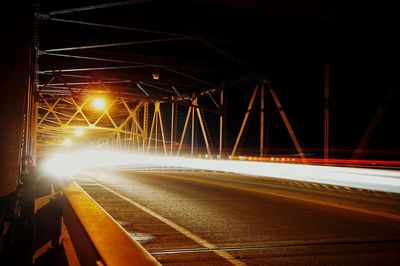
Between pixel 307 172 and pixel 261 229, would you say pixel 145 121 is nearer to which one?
pixel 307 172

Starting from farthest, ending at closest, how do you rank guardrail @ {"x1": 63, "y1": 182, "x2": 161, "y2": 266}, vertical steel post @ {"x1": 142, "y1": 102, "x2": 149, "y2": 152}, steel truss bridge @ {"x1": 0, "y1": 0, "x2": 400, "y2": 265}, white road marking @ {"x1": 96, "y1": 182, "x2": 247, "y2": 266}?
vertical steel post @ {"x1": 142, "y1": 102, "x2": 149, "y2": 152}
white road marking @ {"x1": 96, "y1": 182, "x2": 247, "y2": 266}
steel truss bridge @ {"x1": 0, "y1": 0, "x2": 400, "y2": 265}
guardrail @ {"x1": 63, "y1": 182, "x2": 161, "y2": 266}

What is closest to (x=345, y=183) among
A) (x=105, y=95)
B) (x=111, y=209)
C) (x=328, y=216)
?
(x=328, y=216)

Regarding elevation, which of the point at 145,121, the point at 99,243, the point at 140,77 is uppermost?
the point at 140,77

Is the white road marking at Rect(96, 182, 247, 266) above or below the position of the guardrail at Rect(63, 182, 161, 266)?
below

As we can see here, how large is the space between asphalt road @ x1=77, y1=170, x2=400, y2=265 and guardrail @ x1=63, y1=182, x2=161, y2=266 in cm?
61

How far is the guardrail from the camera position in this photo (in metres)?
3.47

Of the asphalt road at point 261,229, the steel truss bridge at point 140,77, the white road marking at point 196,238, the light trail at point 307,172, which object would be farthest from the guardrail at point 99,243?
the light trail at point 307,172

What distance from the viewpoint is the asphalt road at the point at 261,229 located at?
4.78m

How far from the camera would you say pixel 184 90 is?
28516 mm

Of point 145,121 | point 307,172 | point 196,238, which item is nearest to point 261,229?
point 196,238

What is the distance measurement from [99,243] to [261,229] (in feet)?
10.4

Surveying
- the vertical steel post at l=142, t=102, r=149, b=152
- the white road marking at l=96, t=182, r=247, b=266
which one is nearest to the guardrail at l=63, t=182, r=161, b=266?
the white road marking at l=96, t=182, r=247, b=266

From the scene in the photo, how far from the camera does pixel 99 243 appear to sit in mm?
3820

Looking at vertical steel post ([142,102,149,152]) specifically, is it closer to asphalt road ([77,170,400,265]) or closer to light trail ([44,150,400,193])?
light trail ([44,150,400,193])
